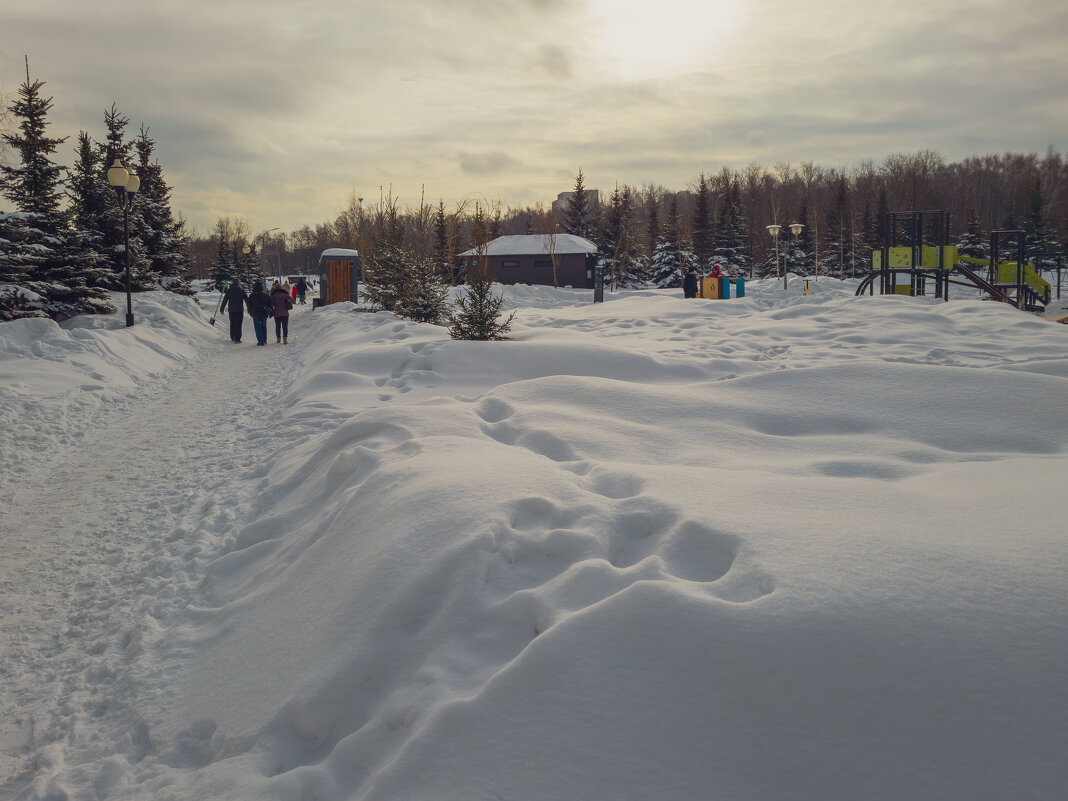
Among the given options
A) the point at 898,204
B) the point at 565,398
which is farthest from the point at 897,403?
the point at 898,204

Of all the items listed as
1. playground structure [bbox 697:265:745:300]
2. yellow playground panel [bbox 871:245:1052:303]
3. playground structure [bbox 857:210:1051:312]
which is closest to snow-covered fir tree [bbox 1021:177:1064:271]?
yellow playground panel [bbox 871:245:1052:303]

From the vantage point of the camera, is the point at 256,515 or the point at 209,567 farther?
the point at 256,515

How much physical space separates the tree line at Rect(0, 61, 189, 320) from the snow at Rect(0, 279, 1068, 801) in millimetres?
12301

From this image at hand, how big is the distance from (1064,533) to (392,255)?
19974 mm

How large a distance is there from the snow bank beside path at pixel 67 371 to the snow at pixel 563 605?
736 mm

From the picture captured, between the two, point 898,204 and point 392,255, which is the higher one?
point 898,204

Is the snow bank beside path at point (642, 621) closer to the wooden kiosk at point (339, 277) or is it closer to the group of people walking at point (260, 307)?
the group of people walking at point (260, 307)

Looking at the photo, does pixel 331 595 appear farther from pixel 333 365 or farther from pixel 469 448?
pixel 333 365

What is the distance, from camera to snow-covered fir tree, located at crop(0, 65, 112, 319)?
1741cm

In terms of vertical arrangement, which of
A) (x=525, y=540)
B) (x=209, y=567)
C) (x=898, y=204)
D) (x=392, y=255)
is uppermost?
(x=898, y=204)

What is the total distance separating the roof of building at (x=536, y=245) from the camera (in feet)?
157

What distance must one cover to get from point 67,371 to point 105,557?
25.2 ft

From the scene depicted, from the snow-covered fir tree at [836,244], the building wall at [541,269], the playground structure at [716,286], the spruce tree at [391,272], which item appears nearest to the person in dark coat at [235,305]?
the spruce tree at [391,272]

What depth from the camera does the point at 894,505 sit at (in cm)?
367
